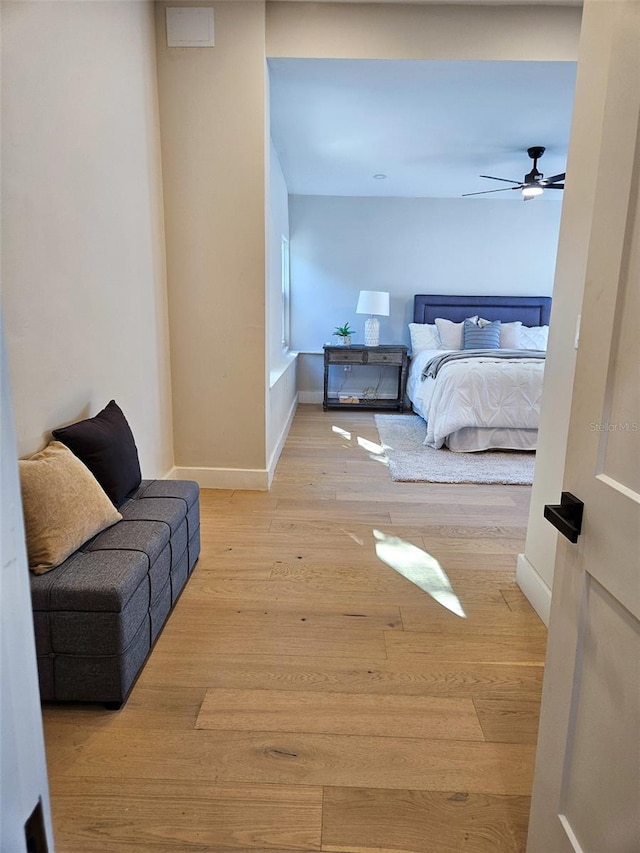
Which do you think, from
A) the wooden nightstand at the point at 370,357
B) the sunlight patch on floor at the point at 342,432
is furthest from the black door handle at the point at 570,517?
the wooden nightstand at the point at 370,357

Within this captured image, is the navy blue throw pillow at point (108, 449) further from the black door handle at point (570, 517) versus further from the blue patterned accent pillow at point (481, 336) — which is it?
the blue patterned accent pillow at point (481, 336)

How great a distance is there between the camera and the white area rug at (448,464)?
364cm

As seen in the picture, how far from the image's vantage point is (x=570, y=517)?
88 centimetres

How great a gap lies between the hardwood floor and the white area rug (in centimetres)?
110

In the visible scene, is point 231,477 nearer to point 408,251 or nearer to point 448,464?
point 448,464

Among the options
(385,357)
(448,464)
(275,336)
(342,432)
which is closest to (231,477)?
(448,464)

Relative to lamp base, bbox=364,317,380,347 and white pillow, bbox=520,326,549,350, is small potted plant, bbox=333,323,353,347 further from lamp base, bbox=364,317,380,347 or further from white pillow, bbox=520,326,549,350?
white pillow, bbox=520,326,549,350

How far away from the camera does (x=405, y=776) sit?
1.31 m

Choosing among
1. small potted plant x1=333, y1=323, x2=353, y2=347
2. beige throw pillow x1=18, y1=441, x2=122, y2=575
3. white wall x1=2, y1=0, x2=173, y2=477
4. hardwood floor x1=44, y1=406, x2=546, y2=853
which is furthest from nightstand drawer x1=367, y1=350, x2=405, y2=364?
beige throw pillow x1=18, y1=441, x2=122, y2=575

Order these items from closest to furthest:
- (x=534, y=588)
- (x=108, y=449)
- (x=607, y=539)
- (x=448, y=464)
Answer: (x=607, y=539)
(x=108, y=449)
(x=534, y=588)
(x=448, y=464)

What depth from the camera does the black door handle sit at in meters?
0.87

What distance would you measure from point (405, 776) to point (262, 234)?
8.98ft

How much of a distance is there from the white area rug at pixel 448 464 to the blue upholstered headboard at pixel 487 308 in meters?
2.17

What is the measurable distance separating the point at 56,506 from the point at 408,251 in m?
5.71
